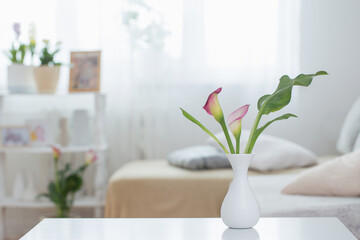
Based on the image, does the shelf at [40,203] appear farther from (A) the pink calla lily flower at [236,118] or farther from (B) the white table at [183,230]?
(A) the pink calla lily flower at [236,118]

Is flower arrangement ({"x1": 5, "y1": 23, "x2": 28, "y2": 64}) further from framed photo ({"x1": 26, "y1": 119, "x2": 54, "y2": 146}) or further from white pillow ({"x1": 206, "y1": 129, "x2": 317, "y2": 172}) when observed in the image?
white pillow ({"x1": 206, "y1": 129, "x2": 317, "y2": 172})

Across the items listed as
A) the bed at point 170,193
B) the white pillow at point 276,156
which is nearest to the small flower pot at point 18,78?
the bed at point 170,193

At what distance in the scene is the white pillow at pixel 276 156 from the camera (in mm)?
2855

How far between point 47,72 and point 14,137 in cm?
38

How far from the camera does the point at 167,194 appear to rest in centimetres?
267

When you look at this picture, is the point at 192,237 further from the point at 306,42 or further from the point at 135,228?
the point at 306,42

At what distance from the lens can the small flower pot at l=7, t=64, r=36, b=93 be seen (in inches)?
124

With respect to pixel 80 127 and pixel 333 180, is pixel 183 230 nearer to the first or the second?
pixel 333 180

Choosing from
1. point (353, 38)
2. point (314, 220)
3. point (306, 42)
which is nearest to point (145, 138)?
point (306, 42)

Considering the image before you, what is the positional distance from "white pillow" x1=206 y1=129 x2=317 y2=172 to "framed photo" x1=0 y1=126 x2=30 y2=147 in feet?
3.31

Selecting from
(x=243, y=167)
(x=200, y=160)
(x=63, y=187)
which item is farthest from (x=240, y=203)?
(x=63, y=187)

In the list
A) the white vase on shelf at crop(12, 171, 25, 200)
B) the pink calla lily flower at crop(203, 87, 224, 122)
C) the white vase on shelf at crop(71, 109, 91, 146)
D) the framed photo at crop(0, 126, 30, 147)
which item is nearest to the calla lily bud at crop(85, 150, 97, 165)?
the white vase on shelf at crop(71, 109, 91, 146)

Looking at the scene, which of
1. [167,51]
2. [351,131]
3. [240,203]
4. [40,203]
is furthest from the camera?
[167,51]

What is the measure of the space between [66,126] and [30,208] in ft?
1.81
